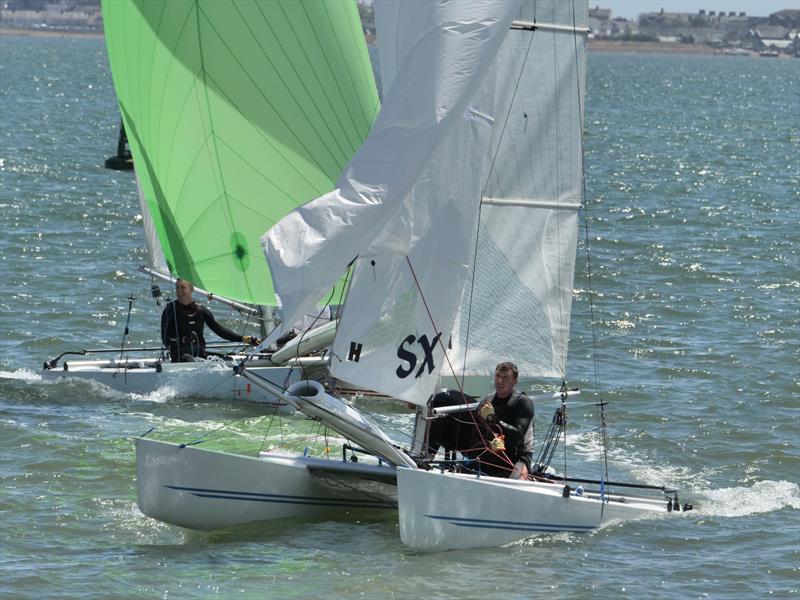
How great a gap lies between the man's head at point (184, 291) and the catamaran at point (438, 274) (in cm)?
427

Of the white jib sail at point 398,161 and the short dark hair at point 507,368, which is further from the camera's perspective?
the short dark hair at point 507,368

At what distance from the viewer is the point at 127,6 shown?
14922 mm

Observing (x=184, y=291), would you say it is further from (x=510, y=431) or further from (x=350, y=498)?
(x=510, y=431)

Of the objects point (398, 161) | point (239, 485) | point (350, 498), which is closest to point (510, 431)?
point (350, 498)

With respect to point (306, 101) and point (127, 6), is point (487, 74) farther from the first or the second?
point (127, 6)

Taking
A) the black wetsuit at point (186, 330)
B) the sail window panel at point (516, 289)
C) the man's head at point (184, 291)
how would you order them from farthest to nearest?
the black wetsuit at point (186, 330) < the man's head at point (184, 291) < the sail window panel at point (516, 289)

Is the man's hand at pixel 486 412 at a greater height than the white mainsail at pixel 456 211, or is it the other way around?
the white mainsail at pixel 456 211

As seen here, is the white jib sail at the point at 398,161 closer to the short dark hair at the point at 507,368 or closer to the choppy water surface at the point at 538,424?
the short dark hair at the point at 507,368

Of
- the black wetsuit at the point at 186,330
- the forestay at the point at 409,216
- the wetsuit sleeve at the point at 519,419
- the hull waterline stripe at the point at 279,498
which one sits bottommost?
the hull waterline stripe at the point at 279,498

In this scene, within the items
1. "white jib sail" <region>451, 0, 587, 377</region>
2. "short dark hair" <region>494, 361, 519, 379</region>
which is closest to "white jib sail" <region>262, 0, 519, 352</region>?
"white jib sail" <region>451, 0, 587, 377</region>

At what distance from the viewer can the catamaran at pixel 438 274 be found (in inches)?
404

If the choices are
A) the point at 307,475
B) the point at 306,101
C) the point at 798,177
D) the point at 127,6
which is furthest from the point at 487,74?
the point at 798,177

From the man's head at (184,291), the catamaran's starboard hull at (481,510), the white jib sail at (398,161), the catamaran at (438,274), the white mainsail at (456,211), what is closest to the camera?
the white jib sail at (398,161)

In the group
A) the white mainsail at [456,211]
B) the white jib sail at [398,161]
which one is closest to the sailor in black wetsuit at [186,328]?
the white mainsail at [456,211]
